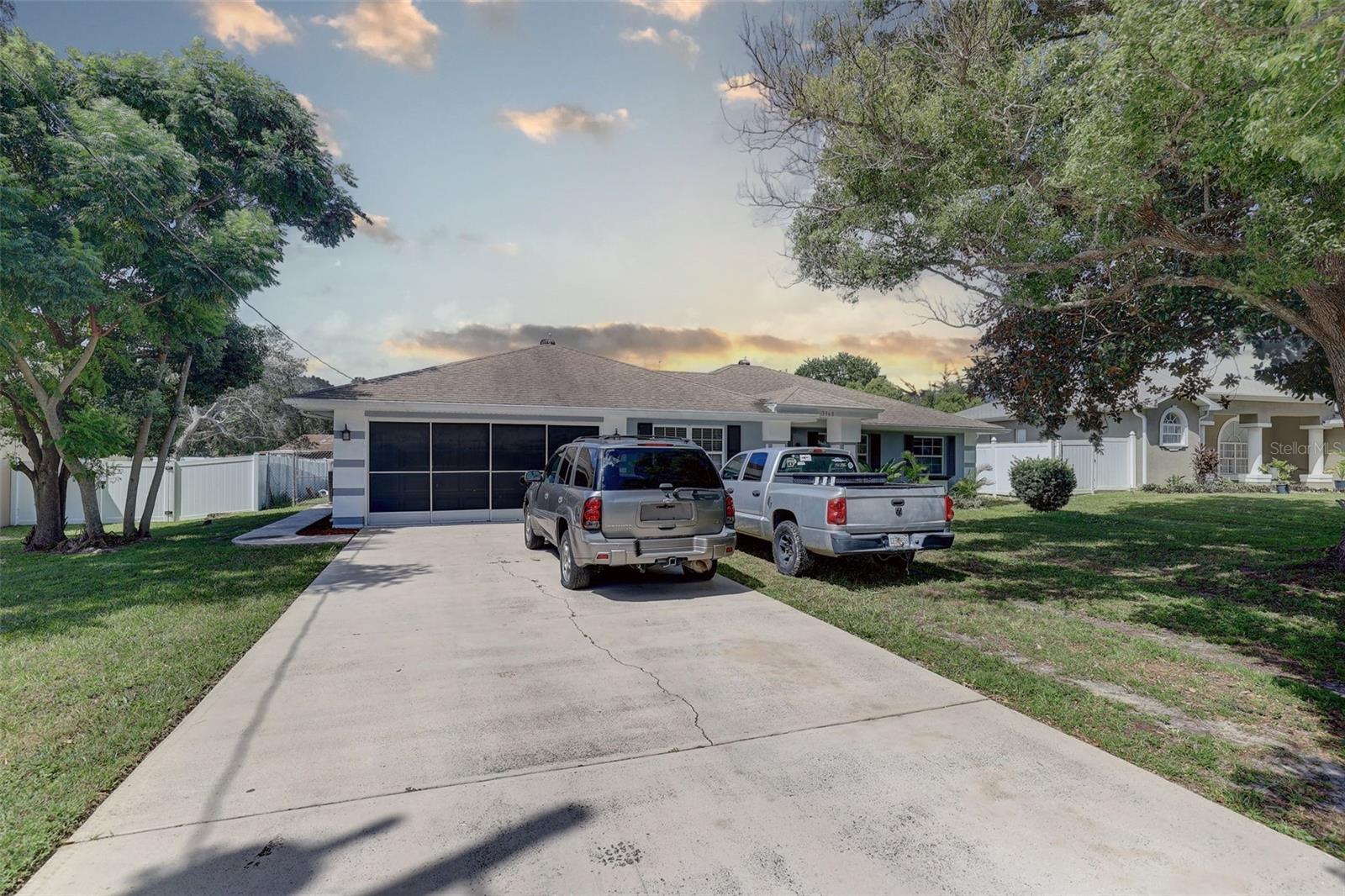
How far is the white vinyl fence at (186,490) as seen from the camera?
17125 millimetres

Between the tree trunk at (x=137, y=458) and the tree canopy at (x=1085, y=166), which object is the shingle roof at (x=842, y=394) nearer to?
the tree canopy at (x=1085, y=166)

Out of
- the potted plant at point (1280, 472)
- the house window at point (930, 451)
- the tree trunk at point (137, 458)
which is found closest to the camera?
the tree trunk at point (137, 458)

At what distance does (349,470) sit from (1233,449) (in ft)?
110

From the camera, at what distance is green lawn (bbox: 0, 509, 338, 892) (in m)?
3.41

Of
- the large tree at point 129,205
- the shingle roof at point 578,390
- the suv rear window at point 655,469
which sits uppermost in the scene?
the large tree at point 129,205

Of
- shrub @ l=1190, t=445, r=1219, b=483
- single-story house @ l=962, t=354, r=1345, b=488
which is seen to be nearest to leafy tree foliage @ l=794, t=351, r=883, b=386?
single-story house @ l=962, t=354, r=1345, b=488

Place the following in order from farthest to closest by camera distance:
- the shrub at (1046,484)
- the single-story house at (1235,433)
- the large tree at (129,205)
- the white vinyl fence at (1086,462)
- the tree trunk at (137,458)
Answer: the single-story house at (1235,433)
the white vinyl fence at (1086,462)
the shrub at (1046,484)
the tree trunk at (137,458)
the large tree at (129,205)

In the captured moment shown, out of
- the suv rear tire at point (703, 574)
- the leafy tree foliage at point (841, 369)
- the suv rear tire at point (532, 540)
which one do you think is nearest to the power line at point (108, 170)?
the suv rear tire at point (532, 540)

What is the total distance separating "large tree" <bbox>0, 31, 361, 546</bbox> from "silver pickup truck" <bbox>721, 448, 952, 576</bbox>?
9.89 metres

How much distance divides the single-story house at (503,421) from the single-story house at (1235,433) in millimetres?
11394

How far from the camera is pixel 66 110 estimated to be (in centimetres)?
1026

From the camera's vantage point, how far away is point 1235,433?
88.4 ft

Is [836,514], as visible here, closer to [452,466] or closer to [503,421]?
[503,421]

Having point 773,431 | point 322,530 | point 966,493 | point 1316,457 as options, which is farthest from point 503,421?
point 1316,457
